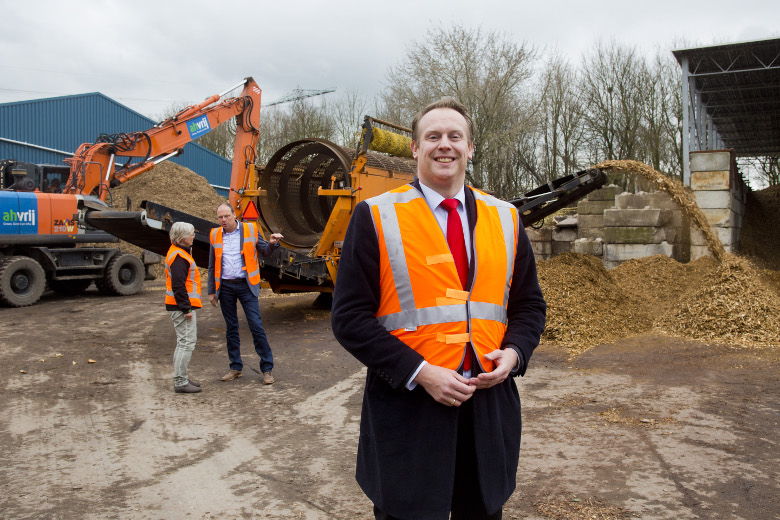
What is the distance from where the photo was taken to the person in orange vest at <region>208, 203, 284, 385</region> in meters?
6.34

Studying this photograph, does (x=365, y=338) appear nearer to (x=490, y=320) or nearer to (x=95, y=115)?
(x=490, y=320)

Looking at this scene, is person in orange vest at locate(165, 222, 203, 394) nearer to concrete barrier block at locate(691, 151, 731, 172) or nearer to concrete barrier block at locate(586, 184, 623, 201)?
concrete barrier block at locate(691, 151, 731, 172)

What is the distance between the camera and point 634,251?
11820 mm

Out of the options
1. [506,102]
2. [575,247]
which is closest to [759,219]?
[575,247]

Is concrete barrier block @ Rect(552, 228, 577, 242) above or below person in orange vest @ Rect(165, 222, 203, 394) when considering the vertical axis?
above

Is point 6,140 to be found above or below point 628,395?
above

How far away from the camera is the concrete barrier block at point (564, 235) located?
14.1 meters

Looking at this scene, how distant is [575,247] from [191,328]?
9.36 metres

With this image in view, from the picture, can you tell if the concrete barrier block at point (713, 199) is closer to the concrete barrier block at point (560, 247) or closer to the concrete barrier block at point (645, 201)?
the concrete barrier block at point (645, 201)

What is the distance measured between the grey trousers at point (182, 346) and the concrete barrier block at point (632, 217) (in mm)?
8375

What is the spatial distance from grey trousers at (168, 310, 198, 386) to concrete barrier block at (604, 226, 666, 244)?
8.43m

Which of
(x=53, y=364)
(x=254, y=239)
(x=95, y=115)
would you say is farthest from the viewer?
(x=95, y=115)

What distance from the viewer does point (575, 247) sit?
527 inches

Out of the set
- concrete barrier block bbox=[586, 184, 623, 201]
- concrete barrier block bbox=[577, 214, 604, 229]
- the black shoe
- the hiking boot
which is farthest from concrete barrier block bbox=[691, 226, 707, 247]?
the black shoe
